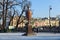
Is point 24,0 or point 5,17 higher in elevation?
point 24,0

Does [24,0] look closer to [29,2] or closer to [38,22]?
[29,2]

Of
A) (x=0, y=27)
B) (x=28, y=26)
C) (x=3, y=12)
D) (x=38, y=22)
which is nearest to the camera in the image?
(x=28, y=26)

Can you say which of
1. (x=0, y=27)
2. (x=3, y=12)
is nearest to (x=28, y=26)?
(x=3, y=12)

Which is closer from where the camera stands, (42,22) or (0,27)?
(0,27)

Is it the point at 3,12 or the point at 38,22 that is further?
the point at 38,22

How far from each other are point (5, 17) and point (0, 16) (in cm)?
265

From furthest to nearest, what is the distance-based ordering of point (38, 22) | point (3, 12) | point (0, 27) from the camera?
1. point (38, 22)
2. point (0, 27)
3. point (3, 12)

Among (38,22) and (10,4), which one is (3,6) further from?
(38,22)

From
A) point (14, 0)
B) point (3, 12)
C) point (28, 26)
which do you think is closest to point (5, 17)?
point (3, 12)

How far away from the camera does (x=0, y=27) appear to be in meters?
56.0

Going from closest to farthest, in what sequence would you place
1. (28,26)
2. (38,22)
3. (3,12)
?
(28,26) < (3,12) < (38,22)

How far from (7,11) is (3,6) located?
5.48 ft

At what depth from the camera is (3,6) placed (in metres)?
51.4

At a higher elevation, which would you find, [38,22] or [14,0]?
[14,0]
